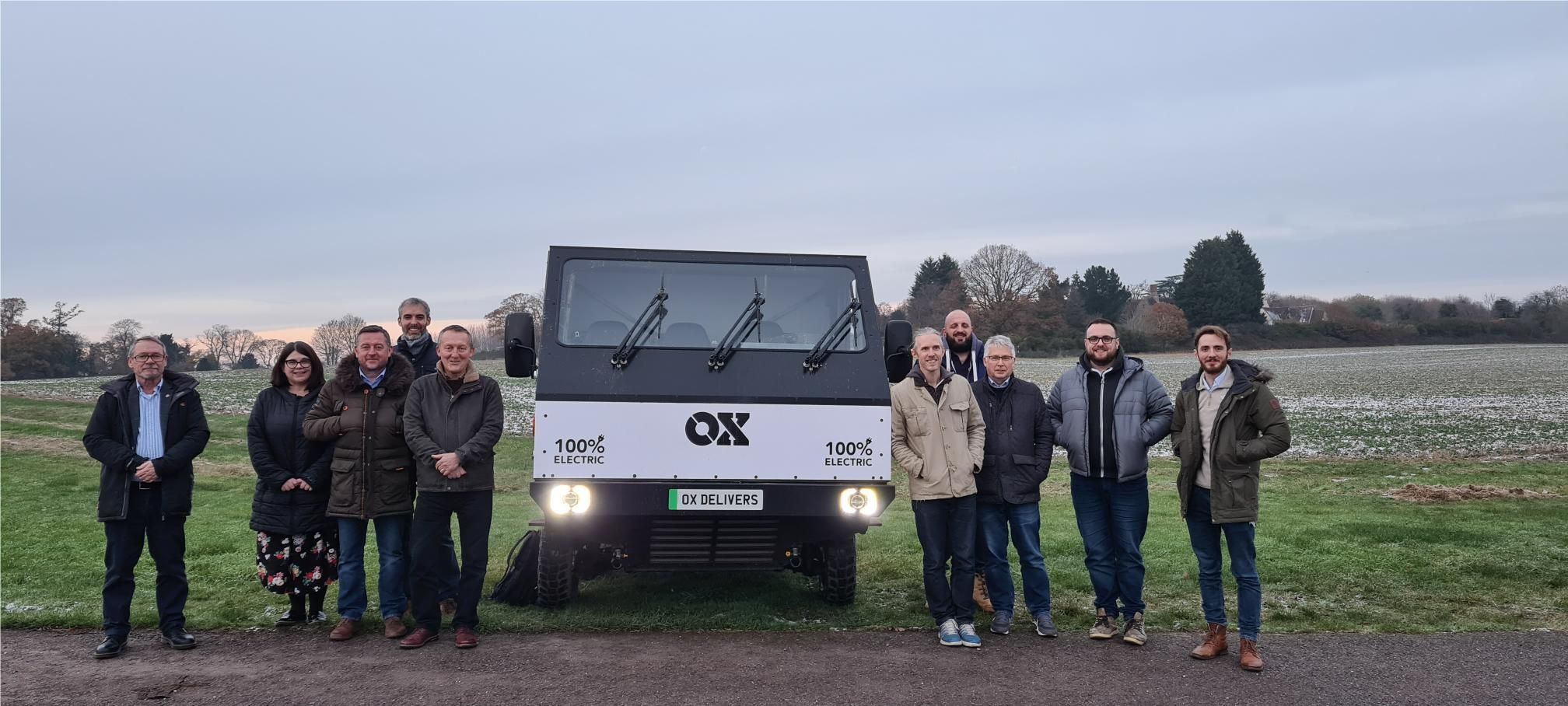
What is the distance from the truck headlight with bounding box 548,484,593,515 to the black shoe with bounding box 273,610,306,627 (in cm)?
211

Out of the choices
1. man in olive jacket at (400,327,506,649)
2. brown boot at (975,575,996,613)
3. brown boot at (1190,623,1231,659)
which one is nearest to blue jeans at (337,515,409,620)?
man in olive jacket at (400,327,506,649)

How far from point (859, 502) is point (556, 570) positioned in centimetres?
211

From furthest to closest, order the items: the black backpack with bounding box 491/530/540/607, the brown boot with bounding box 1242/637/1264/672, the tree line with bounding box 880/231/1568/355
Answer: the tree line with bounding box 880/231/1568/355 < the black backpack with bounding box 491/530/540/607 < the brown boot with bounding box 1242/637/1264/672

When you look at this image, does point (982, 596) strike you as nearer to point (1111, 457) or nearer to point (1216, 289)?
point (1111, 457)

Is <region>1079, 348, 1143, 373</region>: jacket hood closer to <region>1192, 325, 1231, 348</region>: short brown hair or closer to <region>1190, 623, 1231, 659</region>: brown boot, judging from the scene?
<region>1192, 325, 1231, 348</region>: short brown hair

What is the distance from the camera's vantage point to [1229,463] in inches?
233

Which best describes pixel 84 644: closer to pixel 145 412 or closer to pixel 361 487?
pixel 145 412

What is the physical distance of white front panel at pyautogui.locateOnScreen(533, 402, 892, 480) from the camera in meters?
6.39

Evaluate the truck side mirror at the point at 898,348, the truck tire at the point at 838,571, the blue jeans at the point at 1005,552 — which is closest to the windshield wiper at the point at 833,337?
the truck side mirror at the point at 898,348

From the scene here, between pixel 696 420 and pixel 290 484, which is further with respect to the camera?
pixel 290 484

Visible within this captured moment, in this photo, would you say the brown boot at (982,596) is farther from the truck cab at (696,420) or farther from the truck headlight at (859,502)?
the truck headlight at (859,502)

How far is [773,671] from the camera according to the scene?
19.0 feet

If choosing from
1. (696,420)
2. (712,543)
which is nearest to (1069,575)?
(712,543)

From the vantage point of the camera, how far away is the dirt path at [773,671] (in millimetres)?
5344
